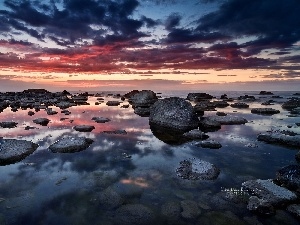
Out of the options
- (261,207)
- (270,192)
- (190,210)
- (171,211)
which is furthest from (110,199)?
(270,192)

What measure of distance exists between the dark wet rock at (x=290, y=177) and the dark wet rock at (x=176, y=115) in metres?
11.1

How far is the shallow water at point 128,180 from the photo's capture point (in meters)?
7.73

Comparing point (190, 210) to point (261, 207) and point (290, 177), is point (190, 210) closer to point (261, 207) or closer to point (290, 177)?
point (261, 207)

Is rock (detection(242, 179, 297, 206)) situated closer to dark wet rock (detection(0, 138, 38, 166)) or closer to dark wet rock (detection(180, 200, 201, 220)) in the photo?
dark wet rock (detection(180, 200, 201, 220))

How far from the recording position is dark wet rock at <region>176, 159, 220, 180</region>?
10492mm

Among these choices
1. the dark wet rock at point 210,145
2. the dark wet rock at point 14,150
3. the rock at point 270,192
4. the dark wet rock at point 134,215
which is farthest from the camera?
the dark wet rock at point 210,145

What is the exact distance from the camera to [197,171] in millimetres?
10828

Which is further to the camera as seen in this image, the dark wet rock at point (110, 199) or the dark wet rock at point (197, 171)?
the dark wet rock at point (197, 171)

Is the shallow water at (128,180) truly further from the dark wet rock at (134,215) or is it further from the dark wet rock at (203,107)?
the dark wet rock at (203,107)

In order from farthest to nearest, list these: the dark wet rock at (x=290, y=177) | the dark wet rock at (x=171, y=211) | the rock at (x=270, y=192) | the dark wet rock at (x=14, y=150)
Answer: the dark wet rock at (x=14, y=150)
the dark wet rock at (x=290, y=177)
the rock at (x=270, y=192)
the dark wet rock at (x=171, y=211)

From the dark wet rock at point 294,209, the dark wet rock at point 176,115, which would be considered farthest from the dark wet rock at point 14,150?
the dark wet rock at point 294,209

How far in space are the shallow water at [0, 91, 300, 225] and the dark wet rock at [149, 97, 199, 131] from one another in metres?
4.22

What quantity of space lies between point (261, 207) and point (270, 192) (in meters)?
1.15

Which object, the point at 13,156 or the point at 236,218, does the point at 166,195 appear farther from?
the point at 13,156
